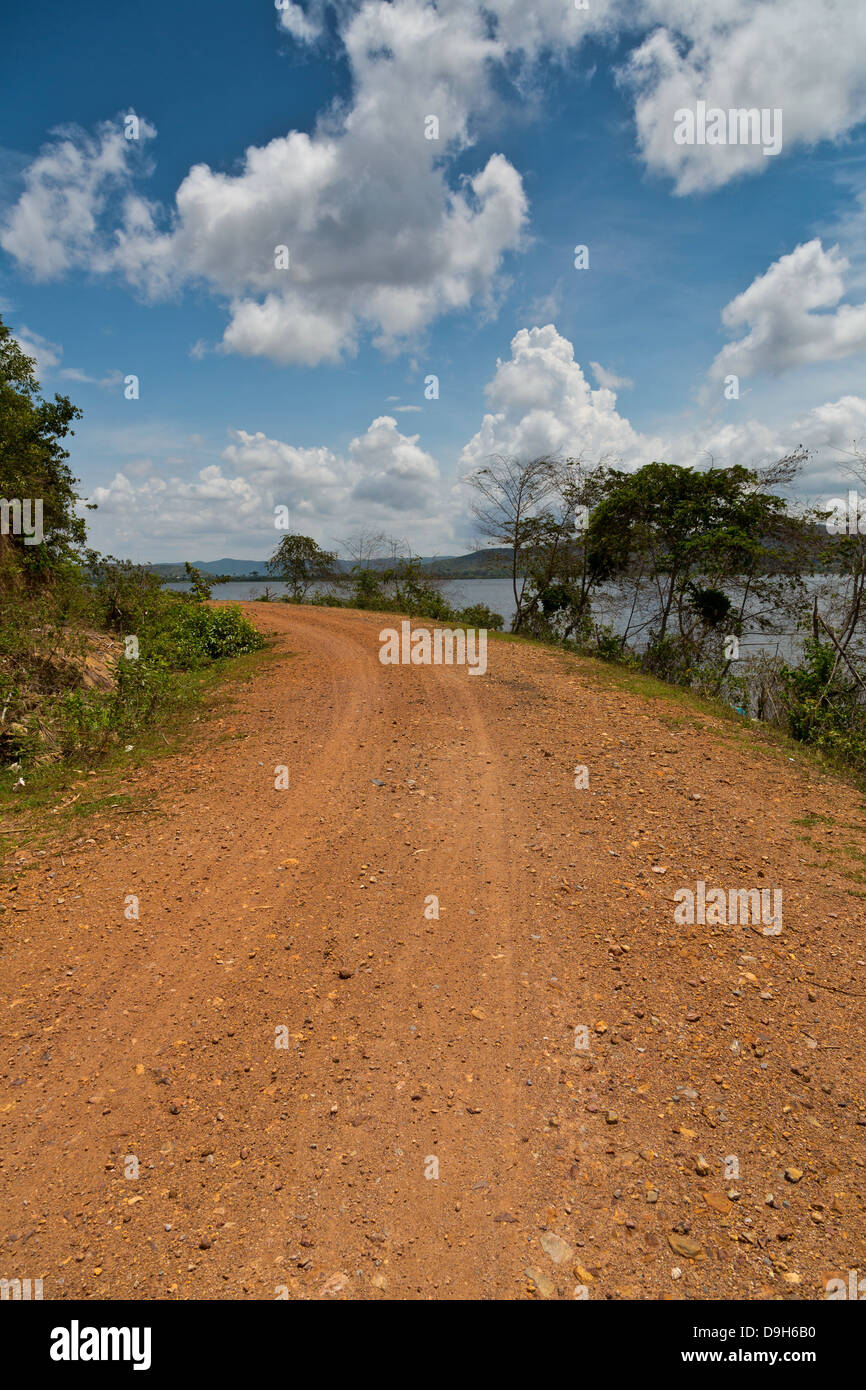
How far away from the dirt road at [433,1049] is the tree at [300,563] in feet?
72.9

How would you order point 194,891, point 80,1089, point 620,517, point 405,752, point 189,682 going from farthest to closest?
point 620,517, point 189,682, point 405,752, point 194,891, point 80,1089

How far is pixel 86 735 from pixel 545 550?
13.9 m

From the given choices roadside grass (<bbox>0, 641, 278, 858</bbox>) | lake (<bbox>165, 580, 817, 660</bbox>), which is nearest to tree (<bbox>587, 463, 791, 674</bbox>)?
lake (<bbox>165, 580, 817, 660</bbox>)

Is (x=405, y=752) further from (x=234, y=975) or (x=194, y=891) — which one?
(x=234, y=975)

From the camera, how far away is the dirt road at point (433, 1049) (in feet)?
7.91

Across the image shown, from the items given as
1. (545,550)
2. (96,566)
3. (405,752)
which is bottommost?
(405,752)

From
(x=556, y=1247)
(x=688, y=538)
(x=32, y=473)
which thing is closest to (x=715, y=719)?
(x=688, y=538)

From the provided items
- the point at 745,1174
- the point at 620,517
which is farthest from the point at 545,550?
the point at 745,1174

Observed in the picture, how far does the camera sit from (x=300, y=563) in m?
27.8

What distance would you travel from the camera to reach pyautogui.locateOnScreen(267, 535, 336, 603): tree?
90.5 ft

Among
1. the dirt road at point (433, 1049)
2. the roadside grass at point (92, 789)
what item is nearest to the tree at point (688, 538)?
the dirt road at point (433, 1049)

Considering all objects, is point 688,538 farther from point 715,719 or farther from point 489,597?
point 489,597

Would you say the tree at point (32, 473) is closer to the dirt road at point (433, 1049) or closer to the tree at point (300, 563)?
the dirt road at point (433, 1049)
